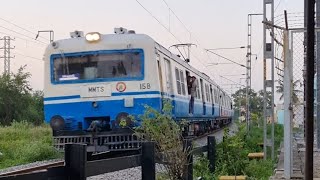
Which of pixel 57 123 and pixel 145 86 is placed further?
pixel 57 123

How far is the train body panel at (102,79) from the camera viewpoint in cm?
1221

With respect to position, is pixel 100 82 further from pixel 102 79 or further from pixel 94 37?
pixel 94 37

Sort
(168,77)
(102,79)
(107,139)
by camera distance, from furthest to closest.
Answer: (168,77) < (102,79) < (107,139)

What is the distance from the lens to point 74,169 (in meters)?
4.43

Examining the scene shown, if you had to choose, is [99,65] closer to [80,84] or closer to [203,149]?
[80,84]

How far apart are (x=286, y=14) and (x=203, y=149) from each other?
2525 mm

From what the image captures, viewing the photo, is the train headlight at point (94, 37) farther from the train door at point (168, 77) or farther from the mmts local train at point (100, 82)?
the train door at point (168, 77)

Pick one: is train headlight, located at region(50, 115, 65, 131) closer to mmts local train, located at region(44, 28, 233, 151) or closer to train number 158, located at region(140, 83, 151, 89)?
mmts local train, located at region(44, 28, 233, 151)

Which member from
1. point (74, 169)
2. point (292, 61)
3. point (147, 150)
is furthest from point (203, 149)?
point (74, 169)

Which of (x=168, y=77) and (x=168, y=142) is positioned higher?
(x=168, y=77)

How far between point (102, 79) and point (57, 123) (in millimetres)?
1449

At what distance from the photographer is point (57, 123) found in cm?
1246

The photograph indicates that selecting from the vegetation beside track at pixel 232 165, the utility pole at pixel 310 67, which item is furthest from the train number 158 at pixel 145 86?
the utility pole at pixel 310 67

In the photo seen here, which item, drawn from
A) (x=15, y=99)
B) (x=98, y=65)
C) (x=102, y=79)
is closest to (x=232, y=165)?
(x=102, y=79)
